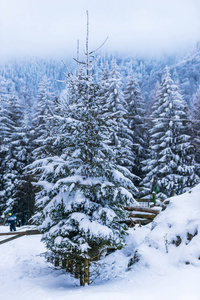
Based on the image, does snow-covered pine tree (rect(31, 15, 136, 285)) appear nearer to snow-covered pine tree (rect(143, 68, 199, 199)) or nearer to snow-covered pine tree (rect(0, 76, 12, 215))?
snow-covered pine tree (rect(143, 68, 199, 199))

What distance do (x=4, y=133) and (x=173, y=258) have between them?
27372 mm

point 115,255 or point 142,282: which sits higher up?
point 142,282

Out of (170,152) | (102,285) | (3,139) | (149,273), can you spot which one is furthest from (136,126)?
(102,285)

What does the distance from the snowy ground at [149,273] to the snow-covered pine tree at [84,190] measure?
114 cm

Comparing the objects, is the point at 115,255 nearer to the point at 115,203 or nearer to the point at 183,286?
the point at 115,203

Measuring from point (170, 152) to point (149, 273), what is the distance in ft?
55.2

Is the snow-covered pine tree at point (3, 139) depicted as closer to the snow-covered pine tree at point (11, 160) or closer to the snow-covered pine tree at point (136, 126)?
the snow-covered pine tree at point (11, 160)

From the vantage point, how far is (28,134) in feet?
96.6

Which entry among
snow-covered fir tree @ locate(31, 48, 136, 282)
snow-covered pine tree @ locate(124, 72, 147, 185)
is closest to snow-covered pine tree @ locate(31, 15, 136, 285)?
snow-covered fir tree @ locate(31, 48, 136, 282)

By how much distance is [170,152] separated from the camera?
2280 centimetres

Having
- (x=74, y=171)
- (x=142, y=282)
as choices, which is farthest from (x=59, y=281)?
(x=74, y=171)

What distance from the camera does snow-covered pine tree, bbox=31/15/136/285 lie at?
7320 millimetres

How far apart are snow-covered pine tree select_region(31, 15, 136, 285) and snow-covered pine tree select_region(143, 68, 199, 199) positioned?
48.0 ft

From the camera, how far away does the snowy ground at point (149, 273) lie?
6059 millimetres
